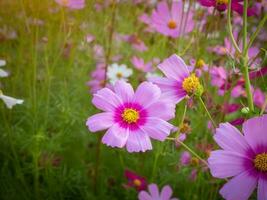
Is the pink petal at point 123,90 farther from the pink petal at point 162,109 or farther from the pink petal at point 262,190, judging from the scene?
the pink petal at point 262,190

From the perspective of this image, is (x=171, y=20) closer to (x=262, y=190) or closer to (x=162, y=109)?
(x=162, y=109)

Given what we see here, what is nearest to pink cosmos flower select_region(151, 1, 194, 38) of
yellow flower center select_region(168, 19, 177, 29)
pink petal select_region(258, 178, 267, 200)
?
yellow flower center select_region(168, 19, 177, 29)

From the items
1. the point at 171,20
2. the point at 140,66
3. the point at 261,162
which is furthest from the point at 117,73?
the point at 261,162

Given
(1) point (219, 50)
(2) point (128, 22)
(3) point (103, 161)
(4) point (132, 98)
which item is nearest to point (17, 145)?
(3) point (103, 161)

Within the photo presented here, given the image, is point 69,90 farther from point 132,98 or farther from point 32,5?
point 132,98

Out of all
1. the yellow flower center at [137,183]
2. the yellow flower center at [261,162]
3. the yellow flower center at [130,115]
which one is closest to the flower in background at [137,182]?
the yellow flower center at [137,183]
